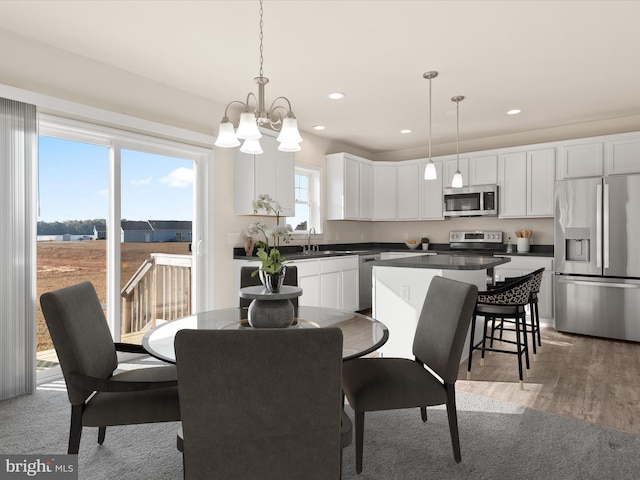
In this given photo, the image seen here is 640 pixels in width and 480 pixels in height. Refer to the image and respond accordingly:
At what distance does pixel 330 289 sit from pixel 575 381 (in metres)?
2.63

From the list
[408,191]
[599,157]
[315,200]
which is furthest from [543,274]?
[315,200]

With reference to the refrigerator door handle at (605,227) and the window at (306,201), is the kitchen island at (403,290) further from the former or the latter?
the window at (306,201)

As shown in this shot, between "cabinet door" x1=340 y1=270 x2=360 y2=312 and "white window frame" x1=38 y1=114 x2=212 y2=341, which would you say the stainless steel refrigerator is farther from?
"white window frame" x1=38 y1=114 x2=212 y2=341

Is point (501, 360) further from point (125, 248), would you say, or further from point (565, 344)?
point (125, 248)

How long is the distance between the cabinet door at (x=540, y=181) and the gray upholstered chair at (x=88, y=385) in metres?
4.90

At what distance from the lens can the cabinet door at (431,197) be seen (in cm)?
601

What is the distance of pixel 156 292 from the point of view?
385 cm

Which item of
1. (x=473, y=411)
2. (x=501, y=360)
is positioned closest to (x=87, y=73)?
(x=473, y=411)

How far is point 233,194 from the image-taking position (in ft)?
14.4

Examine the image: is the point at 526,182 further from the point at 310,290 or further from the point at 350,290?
the point at 310,290

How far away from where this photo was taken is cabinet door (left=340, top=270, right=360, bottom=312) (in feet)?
17.1

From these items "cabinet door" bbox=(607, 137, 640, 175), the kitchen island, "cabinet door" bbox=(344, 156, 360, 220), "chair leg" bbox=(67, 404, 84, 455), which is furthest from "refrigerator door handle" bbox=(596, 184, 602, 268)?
"chair leg" bbox=(67, 404, 84, 455)

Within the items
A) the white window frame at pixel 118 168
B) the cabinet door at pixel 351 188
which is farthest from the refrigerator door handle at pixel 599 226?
the white window frame at pixel 118 168

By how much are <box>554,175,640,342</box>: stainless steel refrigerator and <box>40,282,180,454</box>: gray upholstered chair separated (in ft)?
14.3
